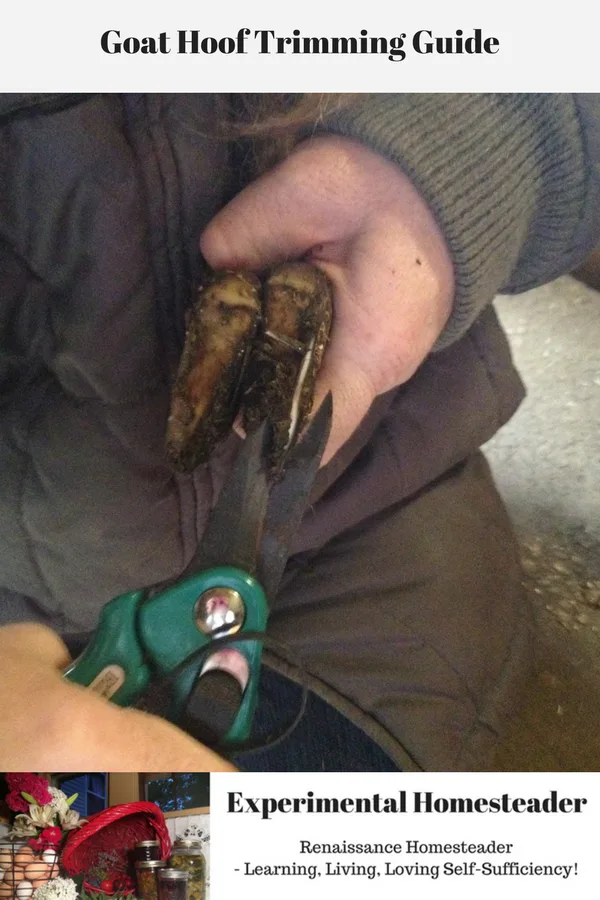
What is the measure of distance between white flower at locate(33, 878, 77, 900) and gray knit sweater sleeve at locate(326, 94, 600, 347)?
264mm

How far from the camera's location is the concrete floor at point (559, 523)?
330 millimetres


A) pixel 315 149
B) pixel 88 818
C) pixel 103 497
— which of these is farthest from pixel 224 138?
pixel 88 818

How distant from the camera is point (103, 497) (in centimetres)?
31

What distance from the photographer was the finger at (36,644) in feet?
1.02

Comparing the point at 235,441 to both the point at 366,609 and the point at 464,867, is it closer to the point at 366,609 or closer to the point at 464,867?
the point at 366,609

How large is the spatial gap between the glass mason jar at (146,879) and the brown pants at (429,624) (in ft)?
0.32

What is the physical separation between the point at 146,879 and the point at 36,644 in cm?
10

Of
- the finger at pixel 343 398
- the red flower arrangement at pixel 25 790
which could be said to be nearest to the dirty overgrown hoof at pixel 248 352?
the finger at pixel 343 398

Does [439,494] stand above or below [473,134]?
below

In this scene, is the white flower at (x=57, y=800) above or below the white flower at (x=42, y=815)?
above
